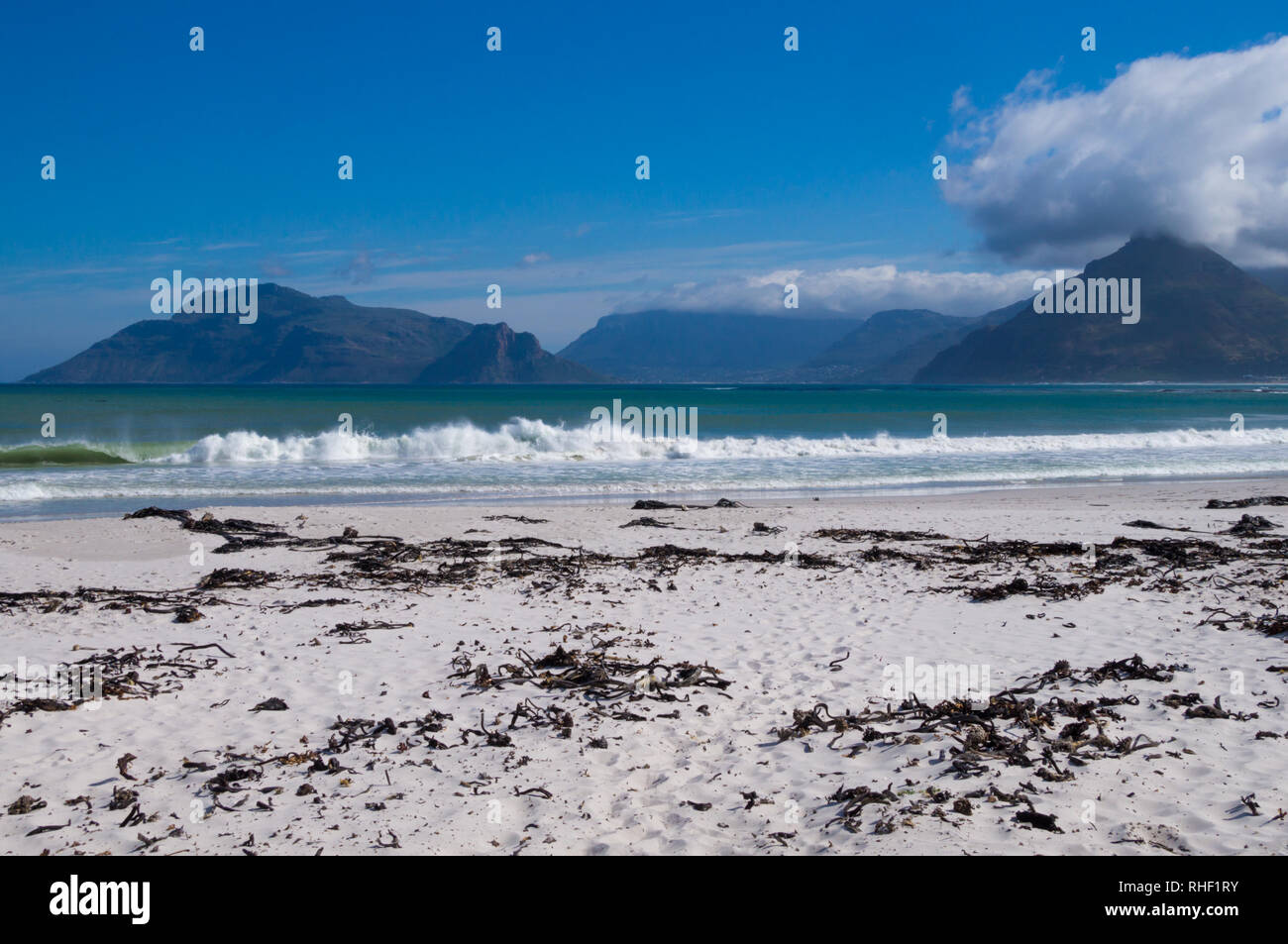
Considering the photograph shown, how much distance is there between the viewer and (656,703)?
17.1 feet

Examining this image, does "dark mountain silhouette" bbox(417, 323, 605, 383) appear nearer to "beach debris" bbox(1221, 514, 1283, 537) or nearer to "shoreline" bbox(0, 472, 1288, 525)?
"shoreline" bbox(0, 472, 1288, 525)

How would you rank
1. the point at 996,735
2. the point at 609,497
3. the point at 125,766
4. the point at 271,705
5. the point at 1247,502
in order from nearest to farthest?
the point at 125,766
the point at 996,735
the point at 271,705
the point at 1247,502
the point at 609,497

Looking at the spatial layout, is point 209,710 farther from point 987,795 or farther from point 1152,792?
point 1152,792

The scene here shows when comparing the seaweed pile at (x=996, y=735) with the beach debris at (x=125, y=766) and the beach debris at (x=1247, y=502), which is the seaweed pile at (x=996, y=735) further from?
the beach debris at (x=1247, y=502)

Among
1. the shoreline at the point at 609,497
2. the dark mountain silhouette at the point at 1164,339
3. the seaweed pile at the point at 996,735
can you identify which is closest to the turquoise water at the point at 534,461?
the shoreline at the point at 609,497

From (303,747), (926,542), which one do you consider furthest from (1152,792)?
(926,542)

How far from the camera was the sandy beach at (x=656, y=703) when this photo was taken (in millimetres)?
3664

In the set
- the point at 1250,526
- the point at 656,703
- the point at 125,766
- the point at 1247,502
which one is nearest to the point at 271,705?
the point at 125,766

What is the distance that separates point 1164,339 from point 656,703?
669ft

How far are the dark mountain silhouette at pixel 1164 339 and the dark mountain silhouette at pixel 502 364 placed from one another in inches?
3727

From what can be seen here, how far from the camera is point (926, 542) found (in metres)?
11.2

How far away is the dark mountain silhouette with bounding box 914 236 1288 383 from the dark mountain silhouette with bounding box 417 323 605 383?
9466 centimetres

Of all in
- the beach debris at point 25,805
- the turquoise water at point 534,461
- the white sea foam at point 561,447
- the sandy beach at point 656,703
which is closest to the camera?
the sandy beach at point 656,703

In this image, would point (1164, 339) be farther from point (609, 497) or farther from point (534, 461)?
point (609, 497)
